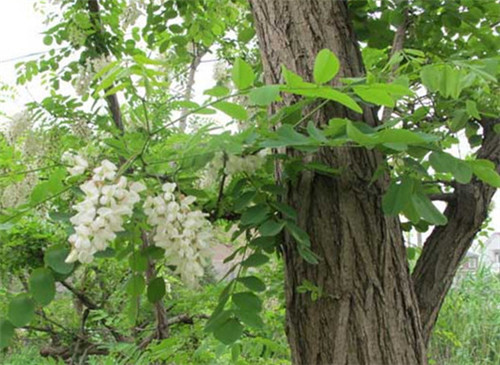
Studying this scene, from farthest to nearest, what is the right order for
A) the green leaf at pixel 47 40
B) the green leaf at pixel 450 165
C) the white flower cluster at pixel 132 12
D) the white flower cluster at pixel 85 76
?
1. the white flower cluster at pixel 132 12
2. the green leaf at pixel 47 40
3. the white flower cluster at pixel 85 76
4. the green leaf at pixel 450 165

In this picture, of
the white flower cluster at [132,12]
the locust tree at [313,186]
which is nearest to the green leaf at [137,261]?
the locust tree at [313,186]

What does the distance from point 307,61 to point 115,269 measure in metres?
1.83

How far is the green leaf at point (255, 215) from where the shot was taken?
28.9 inches

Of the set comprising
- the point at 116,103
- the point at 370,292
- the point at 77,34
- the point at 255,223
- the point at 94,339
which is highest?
the point at 77,34

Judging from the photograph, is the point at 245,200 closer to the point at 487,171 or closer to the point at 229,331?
the point at 229,331

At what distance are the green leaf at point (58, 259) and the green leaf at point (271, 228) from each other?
22 centimetres

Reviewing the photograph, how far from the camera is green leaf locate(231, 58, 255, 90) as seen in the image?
62cm

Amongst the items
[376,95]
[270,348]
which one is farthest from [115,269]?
[376,95]

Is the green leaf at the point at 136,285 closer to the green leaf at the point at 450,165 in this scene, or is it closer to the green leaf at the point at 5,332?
the green leaf at the point at 5,332

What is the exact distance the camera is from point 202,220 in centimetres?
65

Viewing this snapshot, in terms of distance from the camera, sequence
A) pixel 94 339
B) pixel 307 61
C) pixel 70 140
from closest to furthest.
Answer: pixel 307 61
pixel 70 140
pixel 94 339

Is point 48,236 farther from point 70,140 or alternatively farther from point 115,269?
point 115,269

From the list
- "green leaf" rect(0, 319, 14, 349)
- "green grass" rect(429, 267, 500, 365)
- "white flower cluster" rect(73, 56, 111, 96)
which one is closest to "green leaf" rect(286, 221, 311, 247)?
"green leaf" rect(0, 319, 14, 349)

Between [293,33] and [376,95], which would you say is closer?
[376,95]
